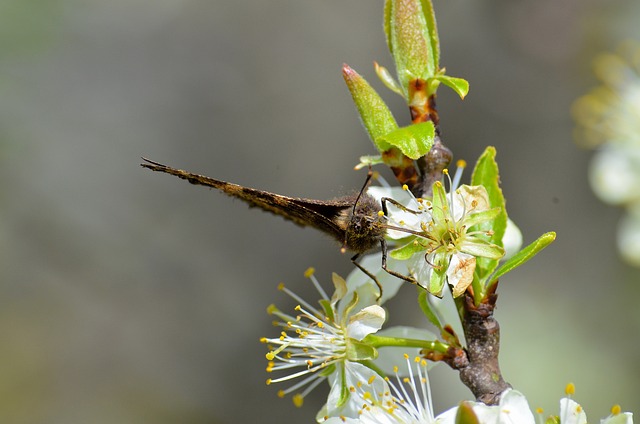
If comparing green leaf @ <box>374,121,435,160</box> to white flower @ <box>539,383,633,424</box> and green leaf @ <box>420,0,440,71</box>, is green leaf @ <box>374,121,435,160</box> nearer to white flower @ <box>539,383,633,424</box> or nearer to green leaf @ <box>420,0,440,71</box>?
green leaf @ <box>420,0,440,71</box>

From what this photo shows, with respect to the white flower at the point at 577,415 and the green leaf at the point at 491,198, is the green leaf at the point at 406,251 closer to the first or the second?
the green leaf at the point at 491,198

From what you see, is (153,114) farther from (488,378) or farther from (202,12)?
(488,378)

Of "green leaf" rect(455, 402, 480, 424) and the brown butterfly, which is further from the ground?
the brown butterfly

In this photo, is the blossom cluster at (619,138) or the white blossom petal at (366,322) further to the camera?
the blossom cluster at (619,138)

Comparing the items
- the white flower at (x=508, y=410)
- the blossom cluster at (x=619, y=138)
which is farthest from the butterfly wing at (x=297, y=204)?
the blossom cluster at (x=619, y=138)

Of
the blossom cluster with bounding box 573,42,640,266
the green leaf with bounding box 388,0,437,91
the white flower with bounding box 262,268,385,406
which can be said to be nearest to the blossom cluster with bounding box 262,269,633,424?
the white flower with bounding box 262,268,385,406

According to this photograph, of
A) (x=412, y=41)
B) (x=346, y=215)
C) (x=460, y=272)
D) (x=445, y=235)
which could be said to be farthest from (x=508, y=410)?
(x=412, y=41)

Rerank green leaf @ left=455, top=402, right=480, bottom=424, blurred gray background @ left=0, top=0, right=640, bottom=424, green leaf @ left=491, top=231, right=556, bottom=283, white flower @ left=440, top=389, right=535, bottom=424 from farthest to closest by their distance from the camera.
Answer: blurred gray background @ left=0, top=0, right=640, bottom=424 → green leaf @ left=491, top=231, right=556, bottom=283 → white flower @ left=440, top=389, right=535, bottom=424 → green leaf @ left=455, top=402, right=480, bottom=424
